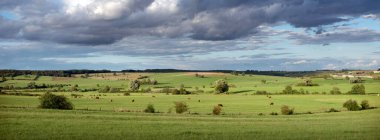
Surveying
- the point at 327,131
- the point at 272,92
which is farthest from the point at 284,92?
the point at 327,131

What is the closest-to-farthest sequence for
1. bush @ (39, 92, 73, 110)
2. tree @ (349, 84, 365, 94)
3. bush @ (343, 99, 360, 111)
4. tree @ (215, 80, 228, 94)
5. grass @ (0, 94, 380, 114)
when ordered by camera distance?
bush @ (39, 92, 73, 110) < bush @ (343, 99, 360, 111) < grass @ (0, 94, 380, 114) < tree @ (349, 84, 365, 94) < tree @ (215, 80, 228, 94)

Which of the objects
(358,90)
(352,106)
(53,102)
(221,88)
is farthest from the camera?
(221,88)

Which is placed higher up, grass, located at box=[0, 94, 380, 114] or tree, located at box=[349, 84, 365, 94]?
tree, located at box=[349, 84, 365, 94]

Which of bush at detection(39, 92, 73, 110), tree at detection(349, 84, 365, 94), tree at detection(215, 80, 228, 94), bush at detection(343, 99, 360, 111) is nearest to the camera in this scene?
bush at detection(39, 92, 73, 110)

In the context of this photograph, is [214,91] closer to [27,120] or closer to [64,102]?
[64,102]

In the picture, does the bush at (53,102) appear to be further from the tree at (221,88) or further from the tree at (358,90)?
the tree at (358,90)

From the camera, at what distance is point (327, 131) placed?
35.3 meters

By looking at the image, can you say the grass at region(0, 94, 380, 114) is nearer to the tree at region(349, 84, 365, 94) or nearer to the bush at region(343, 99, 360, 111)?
the bush at region(343, 99, 360, 111)

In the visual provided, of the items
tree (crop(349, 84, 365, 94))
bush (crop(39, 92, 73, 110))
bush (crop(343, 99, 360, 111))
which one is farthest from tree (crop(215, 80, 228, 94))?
bush (crop(39, 92, 73, 110))

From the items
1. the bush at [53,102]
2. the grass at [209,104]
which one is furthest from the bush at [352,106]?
the bush at [53,102]

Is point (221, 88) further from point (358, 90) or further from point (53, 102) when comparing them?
point (53, 102)

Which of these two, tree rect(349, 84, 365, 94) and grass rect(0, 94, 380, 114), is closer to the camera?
grass rect(0, 94, 380, 114)

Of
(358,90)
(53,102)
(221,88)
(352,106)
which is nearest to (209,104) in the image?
(352,106)

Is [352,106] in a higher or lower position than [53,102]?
lower
